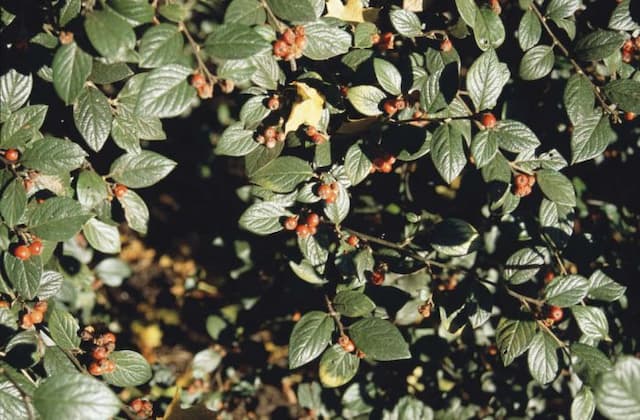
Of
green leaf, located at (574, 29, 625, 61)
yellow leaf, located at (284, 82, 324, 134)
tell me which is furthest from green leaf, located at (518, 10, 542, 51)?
yellow leaf, located at (284, 82, 324, 134)

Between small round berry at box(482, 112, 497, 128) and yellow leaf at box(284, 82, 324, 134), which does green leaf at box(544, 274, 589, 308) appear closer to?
small round berry at box(482, 112, 497, 128)

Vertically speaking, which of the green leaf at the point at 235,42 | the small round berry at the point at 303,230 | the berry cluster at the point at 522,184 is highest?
the green leaf at the point at 235,42

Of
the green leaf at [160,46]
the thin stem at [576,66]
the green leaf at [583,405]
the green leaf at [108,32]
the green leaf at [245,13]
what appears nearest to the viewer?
the green leaf at [108,32]

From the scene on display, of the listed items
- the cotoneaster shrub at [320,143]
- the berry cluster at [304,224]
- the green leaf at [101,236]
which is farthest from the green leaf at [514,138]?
the green leaf at [101,236]

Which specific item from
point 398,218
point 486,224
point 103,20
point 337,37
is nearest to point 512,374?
point 486,224

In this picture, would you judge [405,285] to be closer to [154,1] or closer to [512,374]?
[512,374]

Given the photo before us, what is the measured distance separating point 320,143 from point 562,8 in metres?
1.03

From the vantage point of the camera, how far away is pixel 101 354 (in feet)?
6.18

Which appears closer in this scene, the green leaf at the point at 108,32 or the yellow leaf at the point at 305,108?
the green leaf at the point at 108,32

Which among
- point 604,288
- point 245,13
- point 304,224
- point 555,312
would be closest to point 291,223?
point 304,224

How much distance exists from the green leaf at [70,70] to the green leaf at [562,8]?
5.30ft

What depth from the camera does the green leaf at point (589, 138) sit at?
6.66 ft

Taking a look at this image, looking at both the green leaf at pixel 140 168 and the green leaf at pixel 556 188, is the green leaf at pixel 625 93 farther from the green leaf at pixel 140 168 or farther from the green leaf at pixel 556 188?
the green leaf at pixel 140 168

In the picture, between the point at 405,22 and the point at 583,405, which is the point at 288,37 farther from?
the point at 583,405
